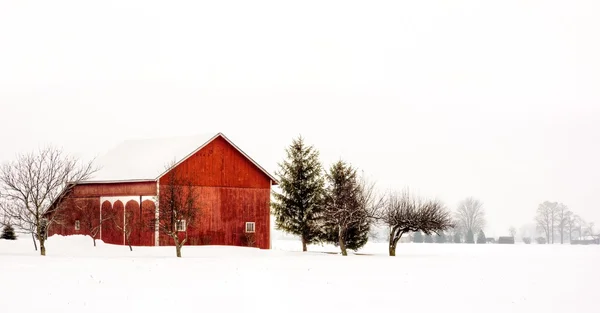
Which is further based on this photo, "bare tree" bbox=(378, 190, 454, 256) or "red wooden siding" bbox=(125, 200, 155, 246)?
"red wooden siding" bbox=(125, 200, 155, 246)

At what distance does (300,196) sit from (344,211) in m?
7.05

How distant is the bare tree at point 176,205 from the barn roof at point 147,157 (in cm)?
118

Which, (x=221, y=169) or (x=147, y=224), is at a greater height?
(x=221, y=169)

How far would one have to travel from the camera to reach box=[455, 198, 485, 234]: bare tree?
382ft

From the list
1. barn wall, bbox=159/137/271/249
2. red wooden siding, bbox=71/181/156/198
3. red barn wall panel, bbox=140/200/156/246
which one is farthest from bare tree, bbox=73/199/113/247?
barn wall, bbox=159/137/271/249

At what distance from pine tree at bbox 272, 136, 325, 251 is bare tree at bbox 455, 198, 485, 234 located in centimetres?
6780

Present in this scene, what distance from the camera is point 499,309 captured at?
67.0ft

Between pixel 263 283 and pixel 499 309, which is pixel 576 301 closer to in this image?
pixel 499 309

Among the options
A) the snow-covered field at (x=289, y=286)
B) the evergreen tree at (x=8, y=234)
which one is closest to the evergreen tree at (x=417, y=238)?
the evergreen tree at (x=8, y=234)

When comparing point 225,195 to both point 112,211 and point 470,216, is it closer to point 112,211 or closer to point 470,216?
point 112,211

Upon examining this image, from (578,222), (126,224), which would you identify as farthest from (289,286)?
(578,222)

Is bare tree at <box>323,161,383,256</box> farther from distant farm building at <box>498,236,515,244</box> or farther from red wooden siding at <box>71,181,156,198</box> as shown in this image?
distant farm building at <box>498,236,515,244</box>

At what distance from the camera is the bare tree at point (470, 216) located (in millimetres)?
116312

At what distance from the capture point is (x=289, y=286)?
2525 centimetres
